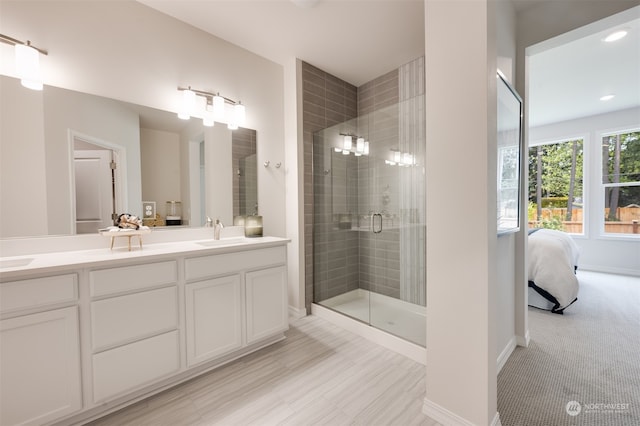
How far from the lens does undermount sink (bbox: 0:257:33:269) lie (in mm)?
1431

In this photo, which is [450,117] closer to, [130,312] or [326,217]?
[326,217]

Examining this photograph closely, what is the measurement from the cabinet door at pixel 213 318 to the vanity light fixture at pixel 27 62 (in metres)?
1.63

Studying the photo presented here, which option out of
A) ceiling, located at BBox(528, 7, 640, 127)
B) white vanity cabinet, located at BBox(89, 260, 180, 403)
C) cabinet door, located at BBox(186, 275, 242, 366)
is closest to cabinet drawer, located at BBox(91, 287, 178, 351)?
white vanity cabinet, located at BBox(89, 260, 180, 403)

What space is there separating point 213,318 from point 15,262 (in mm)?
1163

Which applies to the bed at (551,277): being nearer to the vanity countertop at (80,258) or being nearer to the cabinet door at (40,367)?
the vanity countertop at (80,258)

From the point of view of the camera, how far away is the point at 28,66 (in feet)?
5.26

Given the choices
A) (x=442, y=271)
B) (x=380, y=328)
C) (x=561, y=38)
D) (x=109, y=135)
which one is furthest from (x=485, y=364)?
(x=109, y=135)

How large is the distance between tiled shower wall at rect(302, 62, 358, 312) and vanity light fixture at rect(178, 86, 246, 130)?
0.72 m

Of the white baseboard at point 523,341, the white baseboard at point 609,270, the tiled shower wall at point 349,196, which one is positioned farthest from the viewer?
the white baseboard at point 609,270

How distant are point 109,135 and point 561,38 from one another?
11.6 feet

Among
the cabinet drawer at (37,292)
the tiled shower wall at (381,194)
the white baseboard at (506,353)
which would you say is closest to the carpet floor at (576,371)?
the white baseboard at (506,353)

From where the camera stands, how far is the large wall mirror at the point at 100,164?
1600 millimetres

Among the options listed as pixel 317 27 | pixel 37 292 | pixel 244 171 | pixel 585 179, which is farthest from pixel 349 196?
pixel 585 179

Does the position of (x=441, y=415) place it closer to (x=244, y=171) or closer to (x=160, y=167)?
(x=244, y=171)
